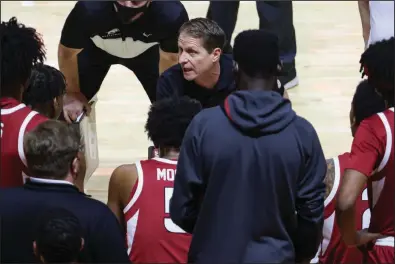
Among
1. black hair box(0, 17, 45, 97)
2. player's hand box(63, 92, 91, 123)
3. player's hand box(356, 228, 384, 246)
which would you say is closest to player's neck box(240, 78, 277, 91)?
player's hand box(356, 228, 384, 246)

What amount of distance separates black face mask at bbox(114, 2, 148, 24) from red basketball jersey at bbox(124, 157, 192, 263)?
1499mm

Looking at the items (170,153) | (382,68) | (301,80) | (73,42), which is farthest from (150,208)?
(301,80)

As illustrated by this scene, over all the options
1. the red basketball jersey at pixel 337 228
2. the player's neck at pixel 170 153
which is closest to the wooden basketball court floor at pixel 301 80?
the player's neck at pixel 170 153

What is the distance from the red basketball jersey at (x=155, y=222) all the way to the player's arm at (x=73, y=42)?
1656 mm

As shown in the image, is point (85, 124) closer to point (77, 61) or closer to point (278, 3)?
point (77, 61)

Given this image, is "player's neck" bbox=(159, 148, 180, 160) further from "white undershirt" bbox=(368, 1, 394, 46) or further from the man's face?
"white undershirt" bbox=(368, 1, 394, 46)

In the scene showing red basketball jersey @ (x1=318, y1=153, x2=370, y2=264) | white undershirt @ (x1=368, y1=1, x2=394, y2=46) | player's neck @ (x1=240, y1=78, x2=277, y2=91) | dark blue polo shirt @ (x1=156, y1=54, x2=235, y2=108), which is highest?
white undershirt @ (x1=368, y1=1, x2=394, y2=46)

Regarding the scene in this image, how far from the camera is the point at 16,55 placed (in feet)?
9.53

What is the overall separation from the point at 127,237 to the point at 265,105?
2.50 feet

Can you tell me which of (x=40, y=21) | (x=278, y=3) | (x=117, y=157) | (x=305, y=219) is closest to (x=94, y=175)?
(x=117, y=157)

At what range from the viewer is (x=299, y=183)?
2.34m

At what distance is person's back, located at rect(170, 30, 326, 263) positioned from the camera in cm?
227

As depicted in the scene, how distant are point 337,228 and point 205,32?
1099mm

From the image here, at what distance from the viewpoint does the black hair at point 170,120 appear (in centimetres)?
281
